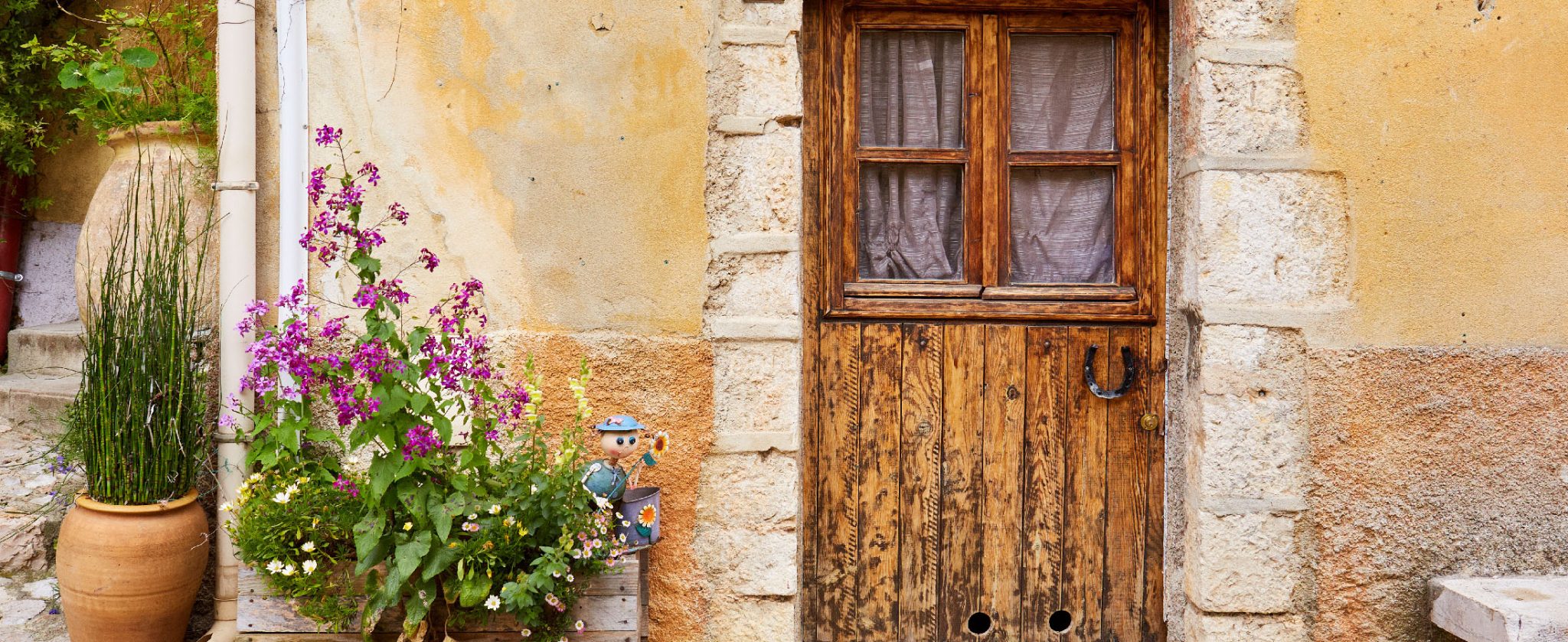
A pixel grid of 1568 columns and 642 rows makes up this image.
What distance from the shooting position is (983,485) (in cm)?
309

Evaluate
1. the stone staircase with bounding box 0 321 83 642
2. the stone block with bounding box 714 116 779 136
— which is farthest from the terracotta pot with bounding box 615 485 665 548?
the stone staircase with bounding box 0 321 83 642

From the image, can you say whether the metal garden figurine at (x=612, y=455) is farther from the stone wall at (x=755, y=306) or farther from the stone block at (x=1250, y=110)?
the stone block at (x=1250, y=110)

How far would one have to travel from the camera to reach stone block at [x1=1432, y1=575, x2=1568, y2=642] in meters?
2.52

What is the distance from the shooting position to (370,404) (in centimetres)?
235

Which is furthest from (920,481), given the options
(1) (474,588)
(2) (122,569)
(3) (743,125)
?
(2) (122,569)

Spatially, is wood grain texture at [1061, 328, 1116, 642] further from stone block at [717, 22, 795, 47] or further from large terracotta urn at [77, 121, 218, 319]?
large terracotta urn at [77, 121, 218, 319]

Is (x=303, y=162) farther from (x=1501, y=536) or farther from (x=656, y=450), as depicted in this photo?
(x=1501, y=536)

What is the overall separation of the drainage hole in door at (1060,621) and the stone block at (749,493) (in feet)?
2.88

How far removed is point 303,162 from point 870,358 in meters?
1.69

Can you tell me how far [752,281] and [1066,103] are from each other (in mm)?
1106

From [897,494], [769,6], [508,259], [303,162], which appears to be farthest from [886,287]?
[303,162]

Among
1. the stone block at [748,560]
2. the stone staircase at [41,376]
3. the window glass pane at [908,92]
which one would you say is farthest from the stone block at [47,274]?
the window glass pane at [908,92]

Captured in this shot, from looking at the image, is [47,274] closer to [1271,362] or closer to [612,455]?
[612,455]

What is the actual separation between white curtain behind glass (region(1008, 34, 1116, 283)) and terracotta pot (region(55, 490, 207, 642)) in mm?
2445
